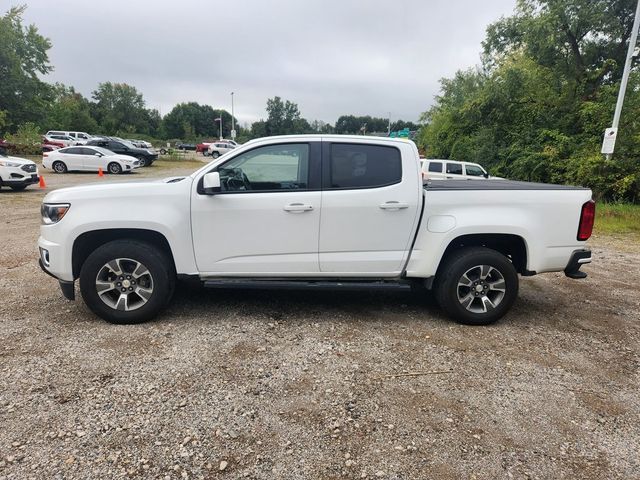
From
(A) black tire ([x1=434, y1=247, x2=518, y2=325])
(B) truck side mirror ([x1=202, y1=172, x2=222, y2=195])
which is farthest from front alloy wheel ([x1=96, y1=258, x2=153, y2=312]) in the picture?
(A) black tire ([x1=434, y1=247, x2=518, y2=325])

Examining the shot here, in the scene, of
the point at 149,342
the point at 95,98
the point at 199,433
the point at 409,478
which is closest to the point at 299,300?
the point at 149,342

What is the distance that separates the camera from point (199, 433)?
2.63m

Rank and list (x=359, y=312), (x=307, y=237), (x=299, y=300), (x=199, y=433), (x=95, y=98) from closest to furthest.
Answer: (x=199, y=433) → (x=307, y=237) → (x=359, y=312) → (x=299, y=300) → (x=95, y=98)

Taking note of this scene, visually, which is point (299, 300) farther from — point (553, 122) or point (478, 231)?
point (553, 122)

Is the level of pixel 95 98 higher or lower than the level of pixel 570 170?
higher

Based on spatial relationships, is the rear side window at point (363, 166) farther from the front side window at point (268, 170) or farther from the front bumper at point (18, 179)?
the front bumper at point (18, 179)

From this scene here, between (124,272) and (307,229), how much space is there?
5.77 ft

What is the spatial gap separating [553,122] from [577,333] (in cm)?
1776

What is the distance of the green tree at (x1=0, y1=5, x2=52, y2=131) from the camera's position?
36.9m

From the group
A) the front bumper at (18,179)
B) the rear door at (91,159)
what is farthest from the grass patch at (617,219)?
the rear door at (91,159)

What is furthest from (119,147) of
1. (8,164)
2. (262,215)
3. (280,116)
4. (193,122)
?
(193,122)

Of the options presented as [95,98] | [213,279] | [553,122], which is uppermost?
[95,98]

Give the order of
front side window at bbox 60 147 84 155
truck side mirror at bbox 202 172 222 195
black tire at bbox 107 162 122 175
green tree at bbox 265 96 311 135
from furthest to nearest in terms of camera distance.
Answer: green tree at bbox 265 96 311 135
black tire at bbox 107 162 122 175
front side window at bbox 60 147 84 155
truck side mirror at bbox 202 172 222 195

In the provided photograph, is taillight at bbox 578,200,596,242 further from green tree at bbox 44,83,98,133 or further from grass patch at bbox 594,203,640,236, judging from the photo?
green tree at bbox 44,83,98,133
